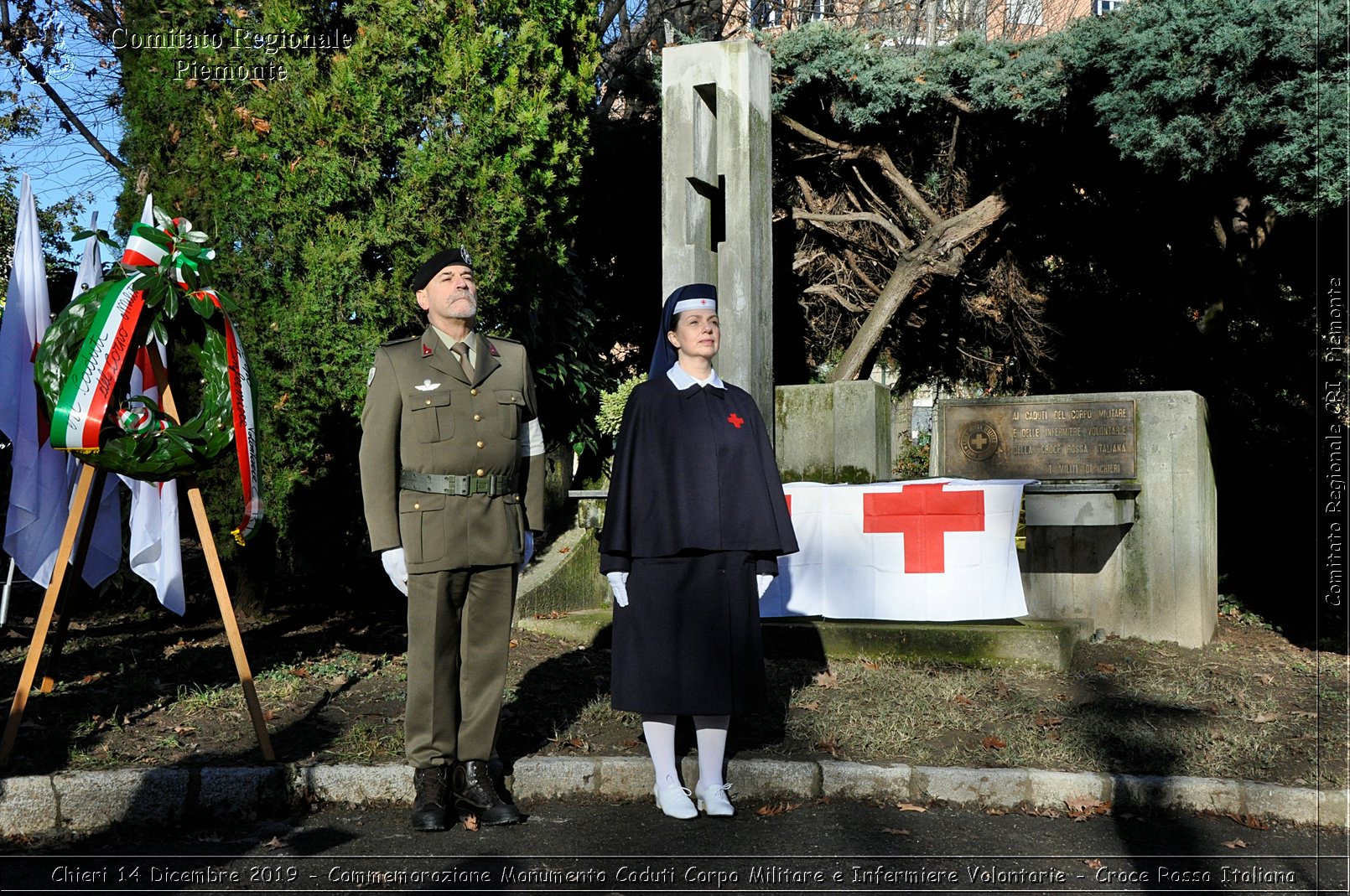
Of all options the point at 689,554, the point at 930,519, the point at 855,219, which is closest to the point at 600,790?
the point at 689,554

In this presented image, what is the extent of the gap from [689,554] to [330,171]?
165 inches

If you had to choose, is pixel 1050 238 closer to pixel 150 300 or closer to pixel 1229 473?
pixel 1229 473

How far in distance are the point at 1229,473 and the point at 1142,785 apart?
6914mm

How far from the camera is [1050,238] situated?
11.2 metres

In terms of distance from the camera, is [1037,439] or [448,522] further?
[1037,439]

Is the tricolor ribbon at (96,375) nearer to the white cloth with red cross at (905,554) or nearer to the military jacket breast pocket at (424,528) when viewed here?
the military jacket breast pocket at (424,528)

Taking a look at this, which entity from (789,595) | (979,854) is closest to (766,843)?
(979,854)

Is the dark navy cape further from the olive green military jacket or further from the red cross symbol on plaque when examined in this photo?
the red cross symbol on plaque

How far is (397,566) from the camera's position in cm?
A: 449

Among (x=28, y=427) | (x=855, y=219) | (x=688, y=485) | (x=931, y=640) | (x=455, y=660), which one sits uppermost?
(x=855, y=219)

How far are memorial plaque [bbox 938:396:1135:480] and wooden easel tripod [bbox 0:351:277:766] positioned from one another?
17.1 ft

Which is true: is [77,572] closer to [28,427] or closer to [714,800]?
[28,427]

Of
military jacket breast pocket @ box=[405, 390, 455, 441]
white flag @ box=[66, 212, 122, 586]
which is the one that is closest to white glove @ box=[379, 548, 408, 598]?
military jacket breast pocket @ box=[405, 390, 455, 441]

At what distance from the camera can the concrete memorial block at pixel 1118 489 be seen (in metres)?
8.08
